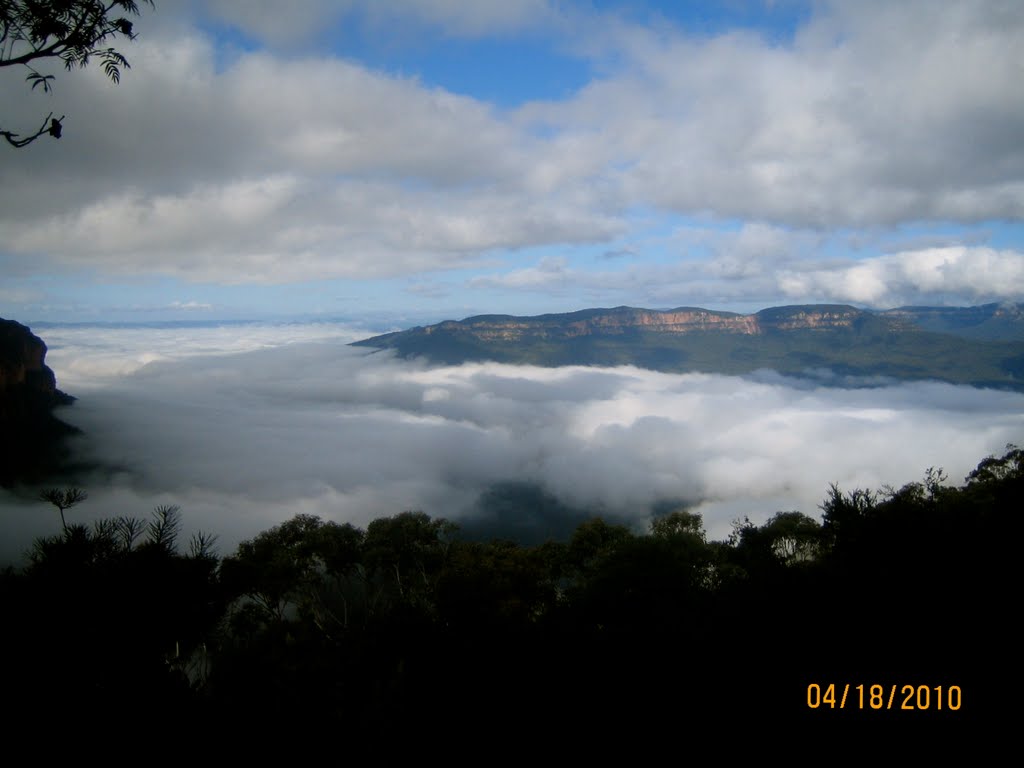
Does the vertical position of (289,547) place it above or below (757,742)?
below

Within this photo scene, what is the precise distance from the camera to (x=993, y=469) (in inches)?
1192

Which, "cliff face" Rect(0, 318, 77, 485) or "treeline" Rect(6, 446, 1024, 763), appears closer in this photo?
"treeline" Rect(6, 446, 1024, 763)

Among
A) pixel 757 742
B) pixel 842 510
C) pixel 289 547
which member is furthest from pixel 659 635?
pixel 289 547

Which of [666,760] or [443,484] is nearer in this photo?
[666,760]

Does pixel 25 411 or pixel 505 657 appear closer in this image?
pixel 505 657

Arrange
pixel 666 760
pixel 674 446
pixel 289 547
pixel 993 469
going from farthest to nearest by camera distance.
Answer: pixel 674 446 < pixel 993 469 < pixel 289 547 < pixel 666 760

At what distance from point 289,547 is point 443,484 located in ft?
385

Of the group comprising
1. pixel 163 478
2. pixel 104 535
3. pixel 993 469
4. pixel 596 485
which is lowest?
pixel 596 485

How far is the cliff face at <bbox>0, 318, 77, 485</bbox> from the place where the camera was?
68.0 meters

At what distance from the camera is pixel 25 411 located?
249 feet

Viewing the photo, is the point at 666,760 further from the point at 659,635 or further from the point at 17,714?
the point at 17,714

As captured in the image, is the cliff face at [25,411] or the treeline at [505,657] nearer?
the treeline at [505,657]

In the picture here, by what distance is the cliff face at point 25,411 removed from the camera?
6800 cm

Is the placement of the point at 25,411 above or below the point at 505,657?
above
